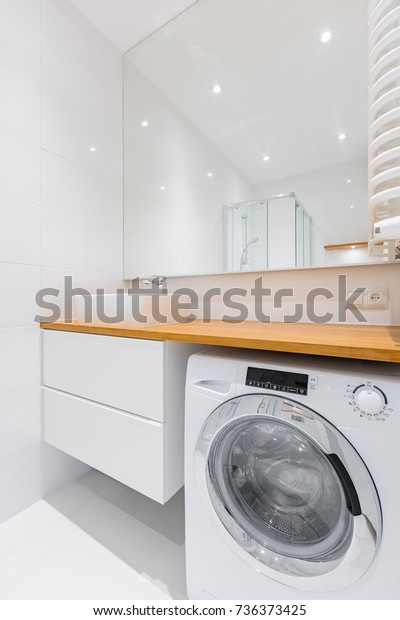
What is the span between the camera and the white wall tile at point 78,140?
146 centimetres

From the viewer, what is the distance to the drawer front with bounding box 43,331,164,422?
1.02 metres

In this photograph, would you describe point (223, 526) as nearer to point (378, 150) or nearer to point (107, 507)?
point (107, 507)

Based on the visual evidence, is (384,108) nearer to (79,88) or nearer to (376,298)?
(376,298)

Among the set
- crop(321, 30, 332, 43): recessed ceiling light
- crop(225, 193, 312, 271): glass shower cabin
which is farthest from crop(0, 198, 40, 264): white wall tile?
crop(321, 30, 332, 43): recessed ceiling light

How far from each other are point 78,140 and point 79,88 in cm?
29

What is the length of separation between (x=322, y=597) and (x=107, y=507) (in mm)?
1054

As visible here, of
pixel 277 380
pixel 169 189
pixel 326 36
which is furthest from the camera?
pixel 169 189

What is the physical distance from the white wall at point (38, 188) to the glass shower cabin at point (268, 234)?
32.0 inches

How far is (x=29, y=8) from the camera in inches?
53.7

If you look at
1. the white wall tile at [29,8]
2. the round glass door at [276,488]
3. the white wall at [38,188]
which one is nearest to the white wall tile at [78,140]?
the white wall at [38,188]

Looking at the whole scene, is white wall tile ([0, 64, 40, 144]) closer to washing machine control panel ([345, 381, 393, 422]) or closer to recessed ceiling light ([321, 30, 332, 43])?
recessed ceiling light ([321, 30, 332, 43])

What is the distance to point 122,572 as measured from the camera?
3.59 feet

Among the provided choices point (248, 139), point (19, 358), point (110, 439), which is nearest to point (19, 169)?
point (19, 358)

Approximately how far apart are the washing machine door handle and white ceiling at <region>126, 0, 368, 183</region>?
122cm
